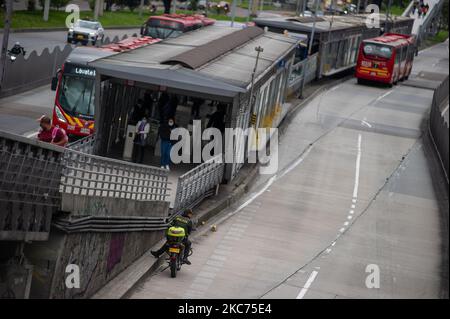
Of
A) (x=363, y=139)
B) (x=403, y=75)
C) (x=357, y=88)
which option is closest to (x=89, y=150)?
(x=363, y=139)

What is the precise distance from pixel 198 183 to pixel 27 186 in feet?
32.6

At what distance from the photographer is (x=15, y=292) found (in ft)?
56.8

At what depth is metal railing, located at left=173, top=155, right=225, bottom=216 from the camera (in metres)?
25.1

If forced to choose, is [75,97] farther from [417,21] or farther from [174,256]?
[417,21]

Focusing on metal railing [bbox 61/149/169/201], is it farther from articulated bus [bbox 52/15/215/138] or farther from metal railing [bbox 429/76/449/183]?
metal railing [bbox 429/76/449/183]

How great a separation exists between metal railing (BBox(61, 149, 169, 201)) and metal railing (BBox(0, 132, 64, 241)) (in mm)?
387

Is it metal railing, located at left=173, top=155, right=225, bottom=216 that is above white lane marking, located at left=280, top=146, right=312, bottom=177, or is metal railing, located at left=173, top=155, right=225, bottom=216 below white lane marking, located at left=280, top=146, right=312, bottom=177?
above

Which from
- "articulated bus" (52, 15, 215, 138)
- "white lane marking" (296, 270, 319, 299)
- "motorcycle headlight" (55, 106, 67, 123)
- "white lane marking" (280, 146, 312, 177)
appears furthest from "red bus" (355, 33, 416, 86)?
"white lane marking" (296, 270, 319, 299)

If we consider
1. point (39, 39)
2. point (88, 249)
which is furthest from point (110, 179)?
point (39, 39)

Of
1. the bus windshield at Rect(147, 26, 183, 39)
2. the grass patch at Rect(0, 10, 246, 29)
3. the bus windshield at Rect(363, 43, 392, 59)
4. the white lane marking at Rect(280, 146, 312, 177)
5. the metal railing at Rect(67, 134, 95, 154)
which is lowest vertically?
the grass patch at Rect(0, 10, 246, 29)

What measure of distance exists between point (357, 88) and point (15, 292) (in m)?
46.6

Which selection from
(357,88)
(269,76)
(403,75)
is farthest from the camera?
(403,75)

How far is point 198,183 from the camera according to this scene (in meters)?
27.0
